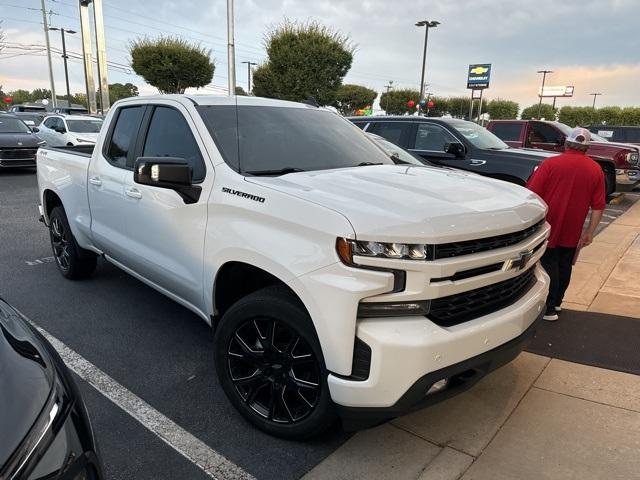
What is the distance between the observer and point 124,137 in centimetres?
421

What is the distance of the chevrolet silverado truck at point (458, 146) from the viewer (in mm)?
7703

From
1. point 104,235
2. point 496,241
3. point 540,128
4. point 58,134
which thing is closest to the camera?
point 496,241

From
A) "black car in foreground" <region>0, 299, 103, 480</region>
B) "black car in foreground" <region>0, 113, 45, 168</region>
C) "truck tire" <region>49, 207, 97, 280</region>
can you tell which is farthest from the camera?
"black car in foreground" <region>0, 113, 45, 168</region>

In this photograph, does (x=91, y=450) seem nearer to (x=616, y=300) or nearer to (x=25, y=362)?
(x=25, y=362)

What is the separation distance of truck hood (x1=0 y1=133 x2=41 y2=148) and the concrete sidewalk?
15138 mm

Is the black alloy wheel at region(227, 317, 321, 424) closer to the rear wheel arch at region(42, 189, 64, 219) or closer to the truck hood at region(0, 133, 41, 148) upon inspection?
the rear wheel arch at region(42, 189, 64, 219)

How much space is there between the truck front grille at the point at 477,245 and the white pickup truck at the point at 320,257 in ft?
0.04

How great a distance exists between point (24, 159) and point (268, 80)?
13774 mm

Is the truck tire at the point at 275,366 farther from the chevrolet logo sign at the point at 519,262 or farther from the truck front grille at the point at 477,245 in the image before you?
the chevrolet logo sign at the point at 519,262

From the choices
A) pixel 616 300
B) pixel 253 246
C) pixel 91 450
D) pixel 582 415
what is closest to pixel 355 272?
pixel 253 246

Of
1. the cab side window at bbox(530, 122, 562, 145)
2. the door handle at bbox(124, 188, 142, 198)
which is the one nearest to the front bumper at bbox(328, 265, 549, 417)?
the door handle at bbox(124, 188, 142, 198)

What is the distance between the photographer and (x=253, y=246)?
2623 millimetres

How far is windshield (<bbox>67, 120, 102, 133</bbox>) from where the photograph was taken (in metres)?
15.8

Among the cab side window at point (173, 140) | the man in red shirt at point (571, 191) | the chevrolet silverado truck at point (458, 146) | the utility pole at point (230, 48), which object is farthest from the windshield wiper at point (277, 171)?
the utility pole at point (230, 48)
